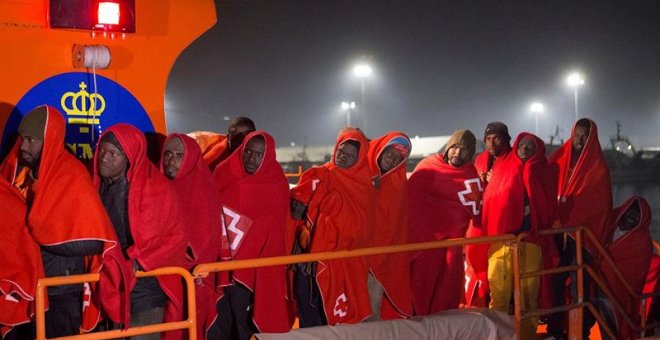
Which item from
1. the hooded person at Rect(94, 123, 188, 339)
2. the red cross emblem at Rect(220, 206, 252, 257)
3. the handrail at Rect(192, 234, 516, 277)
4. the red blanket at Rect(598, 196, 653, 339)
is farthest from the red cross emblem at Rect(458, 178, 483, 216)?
the hooded person at Rect(94, 123, 188, 339)

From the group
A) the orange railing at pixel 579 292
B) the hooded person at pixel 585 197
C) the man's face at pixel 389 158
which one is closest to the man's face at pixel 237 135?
the man's face at pixel 389 158

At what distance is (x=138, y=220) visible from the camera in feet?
12.5

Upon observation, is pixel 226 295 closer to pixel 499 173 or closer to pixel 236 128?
pixel 236 128

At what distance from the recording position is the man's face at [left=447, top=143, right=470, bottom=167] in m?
5.92

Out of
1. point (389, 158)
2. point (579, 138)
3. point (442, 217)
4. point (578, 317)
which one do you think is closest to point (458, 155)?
point (442, 217)

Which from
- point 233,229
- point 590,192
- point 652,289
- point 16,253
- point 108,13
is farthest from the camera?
point 652,289

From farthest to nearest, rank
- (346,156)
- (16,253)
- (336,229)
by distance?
(346,156), (336,229), (16,253)

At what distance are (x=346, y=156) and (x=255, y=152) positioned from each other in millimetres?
682

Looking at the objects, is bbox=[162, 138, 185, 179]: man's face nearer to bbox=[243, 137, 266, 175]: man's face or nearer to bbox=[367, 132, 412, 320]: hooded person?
bbox=[243, 137, 266, 175]: man's face

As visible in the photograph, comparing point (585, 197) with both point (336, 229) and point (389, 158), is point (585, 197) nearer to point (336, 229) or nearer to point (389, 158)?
point (389, 158)

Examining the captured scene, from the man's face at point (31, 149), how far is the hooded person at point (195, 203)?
0.79 meters

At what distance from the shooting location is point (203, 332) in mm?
4578

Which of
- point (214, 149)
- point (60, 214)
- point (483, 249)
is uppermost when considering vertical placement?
point (214, 149)

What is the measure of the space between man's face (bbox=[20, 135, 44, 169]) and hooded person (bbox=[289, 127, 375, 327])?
6.32 ft
